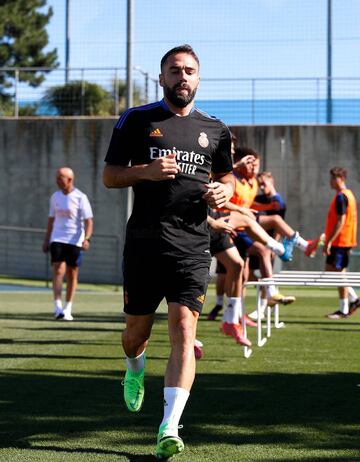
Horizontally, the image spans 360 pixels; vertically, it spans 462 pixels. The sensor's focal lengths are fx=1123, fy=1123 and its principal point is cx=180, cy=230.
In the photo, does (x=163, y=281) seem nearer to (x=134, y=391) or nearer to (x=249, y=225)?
(x=134, y=391)

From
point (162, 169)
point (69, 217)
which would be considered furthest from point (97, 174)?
point (162, 169)

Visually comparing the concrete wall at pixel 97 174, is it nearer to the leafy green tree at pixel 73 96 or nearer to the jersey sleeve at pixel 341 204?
the leafy green tree at pixel 73 96

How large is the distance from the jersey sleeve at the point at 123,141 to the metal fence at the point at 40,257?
20.8 meters

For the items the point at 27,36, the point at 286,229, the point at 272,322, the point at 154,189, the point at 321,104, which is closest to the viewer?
the point at 154,189

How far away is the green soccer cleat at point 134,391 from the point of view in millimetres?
6762

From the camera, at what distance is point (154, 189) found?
622 centimetres

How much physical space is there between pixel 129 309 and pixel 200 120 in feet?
3.80

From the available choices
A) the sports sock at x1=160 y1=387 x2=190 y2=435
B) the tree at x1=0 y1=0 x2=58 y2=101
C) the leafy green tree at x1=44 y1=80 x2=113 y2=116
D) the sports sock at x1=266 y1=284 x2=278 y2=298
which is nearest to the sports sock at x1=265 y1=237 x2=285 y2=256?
the sports sock at x1=266 y1=284 x2=278 y2=298

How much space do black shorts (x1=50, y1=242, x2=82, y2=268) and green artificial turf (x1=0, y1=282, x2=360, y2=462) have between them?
180 centimetres

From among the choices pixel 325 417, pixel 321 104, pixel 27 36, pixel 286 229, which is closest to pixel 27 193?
pixel 321 104

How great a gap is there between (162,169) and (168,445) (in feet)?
4.79

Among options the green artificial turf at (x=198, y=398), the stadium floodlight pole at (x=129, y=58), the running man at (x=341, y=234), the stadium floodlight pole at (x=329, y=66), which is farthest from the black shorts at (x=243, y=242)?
the stadium floodlight pole at (x=329, y=66)

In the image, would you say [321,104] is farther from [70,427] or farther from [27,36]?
[27,36]

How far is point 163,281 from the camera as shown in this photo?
6.29 metres
